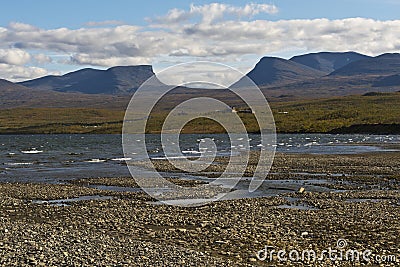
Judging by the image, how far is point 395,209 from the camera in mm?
26484

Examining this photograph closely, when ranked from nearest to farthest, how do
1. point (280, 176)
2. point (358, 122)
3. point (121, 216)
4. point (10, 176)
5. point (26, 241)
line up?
point (26, 241), point (121, 216), point (280, 176), point (10, 176), point (358, 122)

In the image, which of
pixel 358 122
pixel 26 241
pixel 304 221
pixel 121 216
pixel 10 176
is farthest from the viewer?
pixel 358 122

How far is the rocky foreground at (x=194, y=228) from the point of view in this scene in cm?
1711

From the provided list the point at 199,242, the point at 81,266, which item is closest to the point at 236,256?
the point at 199,242

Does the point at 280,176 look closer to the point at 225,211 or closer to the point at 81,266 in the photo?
the point at 225,211

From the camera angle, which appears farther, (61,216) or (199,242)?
(61,216)

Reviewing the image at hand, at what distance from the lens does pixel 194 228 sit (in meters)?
22.5

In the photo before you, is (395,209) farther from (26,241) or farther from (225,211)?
(26,241)

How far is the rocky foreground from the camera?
1711 centimetres

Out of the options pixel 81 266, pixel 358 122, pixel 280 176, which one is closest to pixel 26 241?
pixel 81 266

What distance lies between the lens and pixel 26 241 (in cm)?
1895

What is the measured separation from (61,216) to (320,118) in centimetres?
17316

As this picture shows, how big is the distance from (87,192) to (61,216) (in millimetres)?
10164

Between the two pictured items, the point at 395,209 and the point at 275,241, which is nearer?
the point at 275,241
